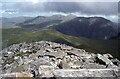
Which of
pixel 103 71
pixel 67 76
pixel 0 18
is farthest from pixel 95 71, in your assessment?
pixel 0 18

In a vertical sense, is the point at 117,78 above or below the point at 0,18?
below

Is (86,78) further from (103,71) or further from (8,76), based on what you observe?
(8,76)

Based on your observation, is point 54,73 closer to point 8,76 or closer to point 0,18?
point 8,76

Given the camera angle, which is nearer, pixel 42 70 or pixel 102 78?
pixel 102 78

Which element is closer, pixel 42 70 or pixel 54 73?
pixel 54 73

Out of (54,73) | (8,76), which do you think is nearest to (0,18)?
(8,76)

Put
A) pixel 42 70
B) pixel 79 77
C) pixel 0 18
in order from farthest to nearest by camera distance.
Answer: pixel 0 18
pixel 42 70
pixel 79 77

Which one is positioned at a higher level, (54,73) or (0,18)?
(0,18)

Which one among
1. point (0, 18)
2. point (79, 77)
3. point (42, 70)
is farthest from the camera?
point (0, 18)

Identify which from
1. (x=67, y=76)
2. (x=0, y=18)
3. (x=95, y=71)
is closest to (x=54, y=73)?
(x=67, y=76)
